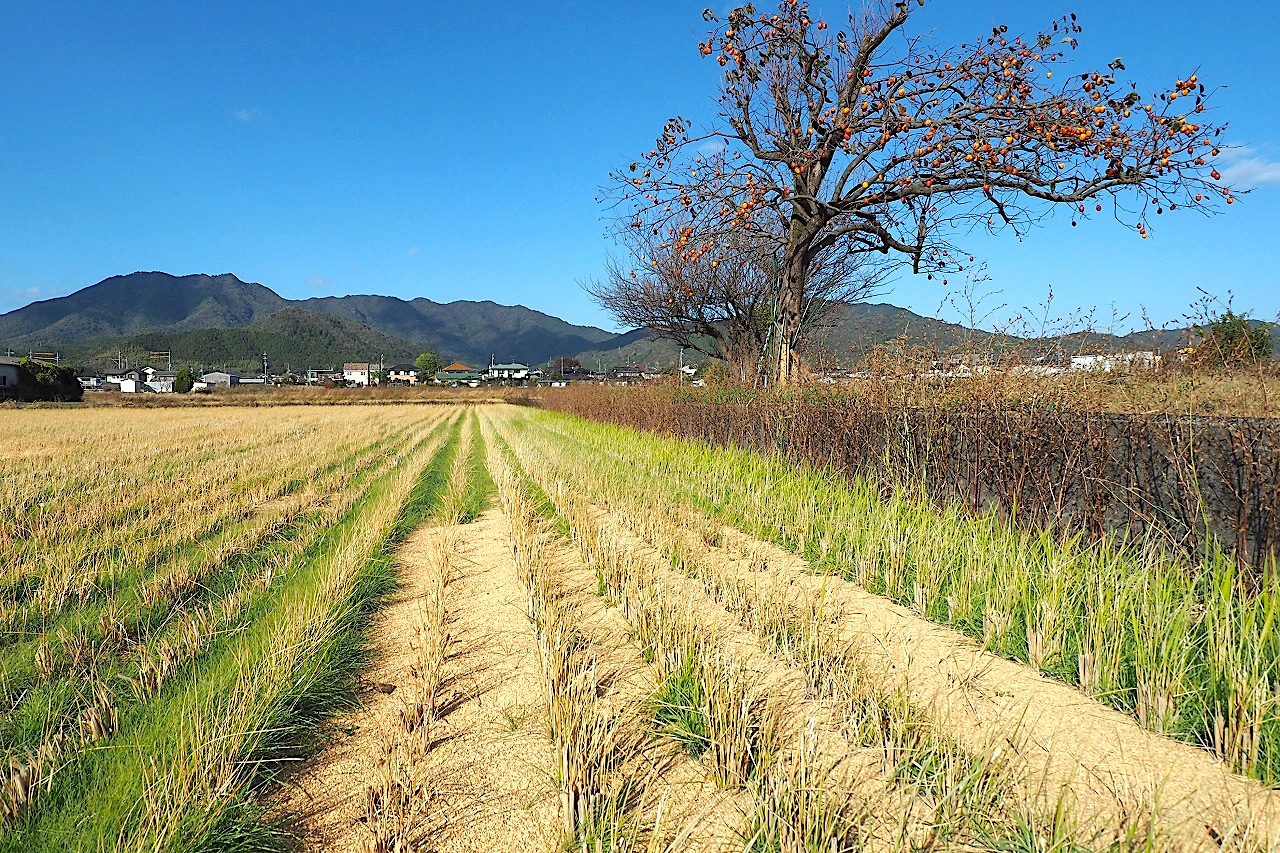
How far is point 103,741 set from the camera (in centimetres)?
257

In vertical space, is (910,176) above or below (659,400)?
above

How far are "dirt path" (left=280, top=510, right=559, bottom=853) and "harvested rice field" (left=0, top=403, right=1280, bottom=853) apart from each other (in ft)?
0.04

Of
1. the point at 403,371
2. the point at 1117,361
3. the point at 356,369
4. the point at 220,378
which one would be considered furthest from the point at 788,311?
the point at 356,369

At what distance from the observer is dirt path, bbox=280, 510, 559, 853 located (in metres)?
2.16

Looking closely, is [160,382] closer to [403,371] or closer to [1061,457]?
[403,371]

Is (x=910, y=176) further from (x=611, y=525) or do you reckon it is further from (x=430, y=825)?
(x=430, y=825)

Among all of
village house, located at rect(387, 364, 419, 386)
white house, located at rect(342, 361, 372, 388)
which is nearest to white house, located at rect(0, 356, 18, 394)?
village house, located at rect(387, 364, 419, 386)

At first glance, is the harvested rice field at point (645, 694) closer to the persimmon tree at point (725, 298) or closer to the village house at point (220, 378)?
the persimmon tree at point (725, 298)

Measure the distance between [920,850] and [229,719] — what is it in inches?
96.2

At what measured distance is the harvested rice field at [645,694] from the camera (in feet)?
6.82

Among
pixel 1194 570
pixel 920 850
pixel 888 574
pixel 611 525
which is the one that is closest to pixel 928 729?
pixel 920 850

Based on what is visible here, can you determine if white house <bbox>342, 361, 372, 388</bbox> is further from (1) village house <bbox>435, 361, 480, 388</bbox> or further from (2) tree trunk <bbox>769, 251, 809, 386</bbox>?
(2) tree trunk <bbox>769, 251, 809, 386</bbox>

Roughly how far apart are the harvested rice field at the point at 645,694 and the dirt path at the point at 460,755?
0.01m

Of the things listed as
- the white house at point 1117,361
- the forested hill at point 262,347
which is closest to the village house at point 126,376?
the forested hill at point 262,347
